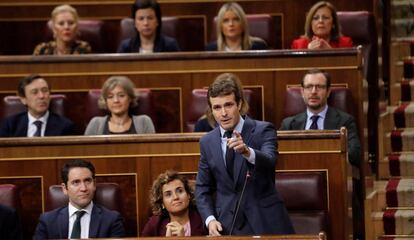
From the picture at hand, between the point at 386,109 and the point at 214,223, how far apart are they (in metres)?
1.94

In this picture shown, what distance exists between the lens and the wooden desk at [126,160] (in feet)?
13.2

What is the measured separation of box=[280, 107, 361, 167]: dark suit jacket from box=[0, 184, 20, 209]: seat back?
1.11 metres

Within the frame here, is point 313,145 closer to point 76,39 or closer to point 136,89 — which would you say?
point 136,89

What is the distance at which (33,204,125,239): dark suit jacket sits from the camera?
A: 3.83 meters

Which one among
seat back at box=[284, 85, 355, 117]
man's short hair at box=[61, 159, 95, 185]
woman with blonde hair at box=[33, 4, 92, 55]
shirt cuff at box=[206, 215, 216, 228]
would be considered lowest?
shirt cuff at box=[206, 215, 216, 228]

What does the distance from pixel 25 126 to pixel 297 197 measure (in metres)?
1.34

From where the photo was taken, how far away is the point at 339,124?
4.41 meters

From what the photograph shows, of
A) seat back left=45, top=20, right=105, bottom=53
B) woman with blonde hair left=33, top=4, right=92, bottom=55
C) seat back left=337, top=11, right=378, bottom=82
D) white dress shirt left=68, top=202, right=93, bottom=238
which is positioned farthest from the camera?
seat back left=45, top=20, right=105, bottom=53

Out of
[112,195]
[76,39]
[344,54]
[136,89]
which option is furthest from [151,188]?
[76,39]

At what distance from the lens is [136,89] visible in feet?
15.7

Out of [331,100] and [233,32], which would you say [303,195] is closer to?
[331,100]

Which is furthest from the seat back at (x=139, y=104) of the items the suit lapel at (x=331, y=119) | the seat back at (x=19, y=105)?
the suit lapel at (x=331, y=119)

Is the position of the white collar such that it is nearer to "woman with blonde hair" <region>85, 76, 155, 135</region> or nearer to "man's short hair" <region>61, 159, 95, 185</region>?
"woman with blonde hair" <region>85, 76, 155, 135</region>

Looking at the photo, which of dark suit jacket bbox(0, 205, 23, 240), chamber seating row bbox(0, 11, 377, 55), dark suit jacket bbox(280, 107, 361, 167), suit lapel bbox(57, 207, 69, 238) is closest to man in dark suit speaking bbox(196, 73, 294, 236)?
suit lapel bbox(57, 207, 69, 238)
